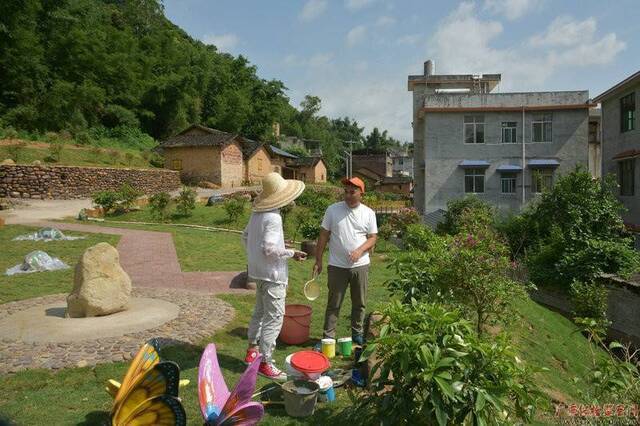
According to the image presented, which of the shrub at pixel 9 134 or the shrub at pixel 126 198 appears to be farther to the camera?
the shrub at pixel 9 134

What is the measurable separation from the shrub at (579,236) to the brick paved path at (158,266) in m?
8.68

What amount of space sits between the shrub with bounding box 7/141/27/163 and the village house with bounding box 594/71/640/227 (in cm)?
2741

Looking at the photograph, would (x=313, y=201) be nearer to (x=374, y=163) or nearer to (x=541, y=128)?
(x=541, y=128)

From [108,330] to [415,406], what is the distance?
4.21 m

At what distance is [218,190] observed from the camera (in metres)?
31.7

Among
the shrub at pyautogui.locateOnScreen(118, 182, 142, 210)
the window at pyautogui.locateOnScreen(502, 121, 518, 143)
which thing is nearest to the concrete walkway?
the shrub at pyautogui.locateOnScreen(118, 182, 142, 210)

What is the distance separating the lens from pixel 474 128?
25547 millimetres

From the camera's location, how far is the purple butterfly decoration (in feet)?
10.2

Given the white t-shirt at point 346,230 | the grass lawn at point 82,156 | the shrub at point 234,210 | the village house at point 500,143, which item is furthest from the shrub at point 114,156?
the white t-shirt at point 346,230

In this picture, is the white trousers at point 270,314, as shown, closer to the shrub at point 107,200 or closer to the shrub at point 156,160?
the shrub at point 107,200

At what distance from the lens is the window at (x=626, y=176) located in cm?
1895

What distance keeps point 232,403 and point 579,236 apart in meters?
13.0

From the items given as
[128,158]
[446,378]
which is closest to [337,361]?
[446,378]

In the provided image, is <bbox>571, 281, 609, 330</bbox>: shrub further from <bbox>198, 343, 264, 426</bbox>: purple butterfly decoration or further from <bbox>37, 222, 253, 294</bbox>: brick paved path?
<bbox>198, 343, 264, 426</bbox>: purple butterfly decoration
